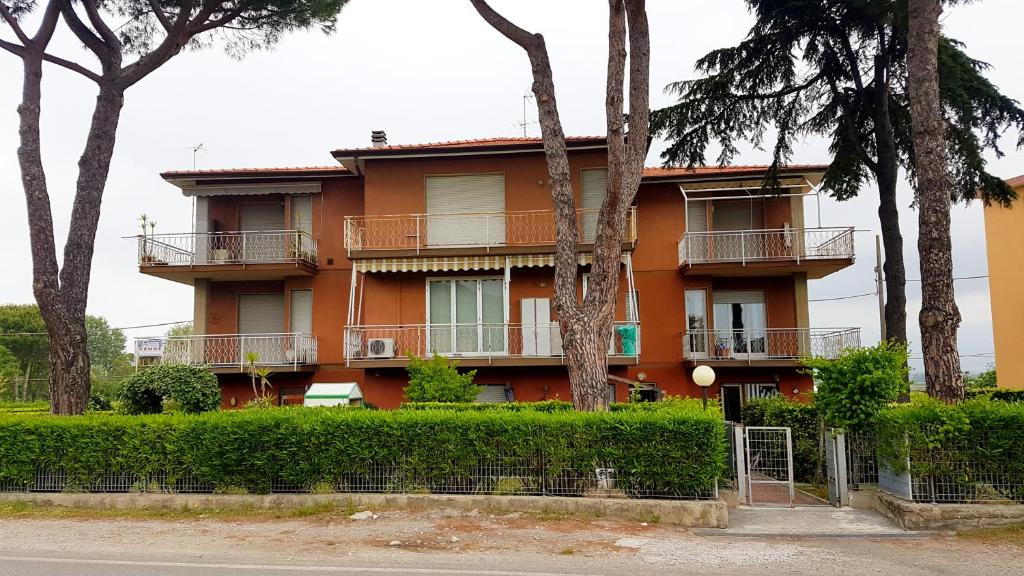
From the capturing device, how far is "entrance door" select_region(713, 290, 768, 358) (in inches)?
833

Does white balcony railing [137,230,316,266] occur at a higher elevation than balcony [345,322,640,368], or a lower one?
higher

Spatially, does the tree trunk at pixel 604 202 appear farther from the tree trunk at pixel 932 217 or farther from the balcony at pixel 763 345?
the balcony at pixel 763 345

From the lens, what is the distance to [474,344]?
66.1ft

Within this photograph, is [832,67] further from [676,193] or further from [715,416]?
[715,416]

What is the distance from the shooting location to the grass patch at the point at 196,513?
10516 millimetres

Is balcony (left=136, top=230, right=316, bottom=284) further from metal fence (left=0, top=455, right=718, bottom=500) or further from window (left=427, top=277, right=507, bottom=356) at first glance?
metal fence (left=0, top=455, right=718, bottom=500)

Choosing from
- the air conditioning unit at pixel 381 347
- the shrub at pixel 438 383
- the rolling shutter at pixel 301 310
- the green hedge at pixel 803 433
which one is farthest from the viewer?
the rolling shutter at pixel 301 310

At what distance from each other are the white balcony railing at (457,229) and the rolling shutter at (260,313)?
12.0ft

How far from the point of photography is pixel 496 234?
67.6 feet

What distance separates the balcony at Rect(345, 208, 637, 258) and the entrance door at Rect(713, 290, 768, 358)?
13.0 ft

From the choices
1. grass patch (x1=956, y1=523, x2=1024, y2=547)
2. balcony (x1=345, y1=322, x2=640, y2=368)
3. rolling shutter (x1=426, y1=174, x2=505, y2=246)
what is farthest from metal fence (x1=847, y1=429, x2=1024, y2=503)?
rolling shutter (x1=426, y1=174, x2=505, y2=246)

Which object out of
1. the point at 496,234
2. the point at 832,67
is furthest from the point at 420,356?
the point at 832,67

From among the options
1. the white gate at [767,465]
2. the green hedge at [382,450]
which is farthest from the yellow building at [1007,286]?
the green hedge at [382,450]

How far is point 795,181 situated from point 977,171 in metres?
4.82
